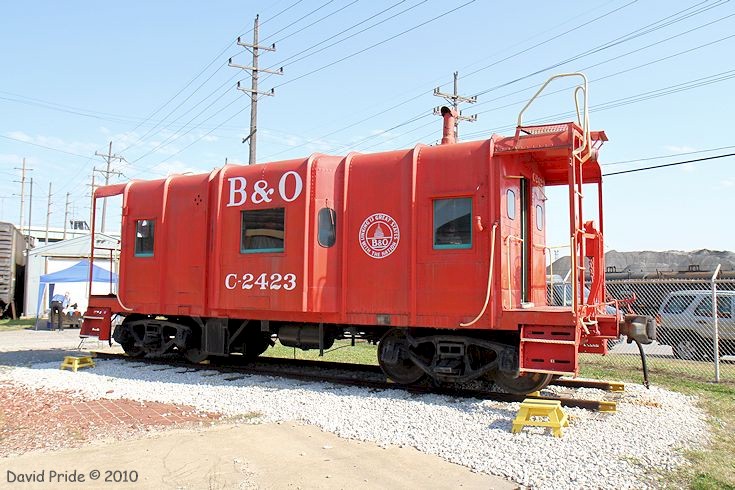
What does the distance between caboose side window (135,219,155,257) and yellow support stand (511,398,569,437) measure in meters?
7.63

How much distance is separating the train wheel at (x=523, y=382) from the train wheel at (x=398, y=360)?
45.7 inches

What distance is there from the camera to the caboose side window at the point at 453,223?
26.6 feet


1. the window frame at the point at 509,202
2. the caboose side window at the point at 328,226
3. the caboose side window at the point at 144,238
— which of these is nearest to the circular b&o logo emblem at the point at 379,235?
the caboose side window at the point at 328,226

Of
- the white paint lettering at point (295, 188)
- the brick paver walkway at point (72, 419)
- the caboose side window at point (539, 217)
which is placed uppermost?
the white paint lettering at point (295, 188)

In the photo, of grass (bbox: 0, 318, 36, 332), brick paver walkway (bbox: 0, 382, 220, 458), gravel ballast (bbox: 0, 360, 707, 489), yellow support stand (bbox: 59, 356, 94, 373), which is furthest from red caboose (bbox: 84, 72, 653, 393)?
grass (bbox: 0, 318, 36, 332)

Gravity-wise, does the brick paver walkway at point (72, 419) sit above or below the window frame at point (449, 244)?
below

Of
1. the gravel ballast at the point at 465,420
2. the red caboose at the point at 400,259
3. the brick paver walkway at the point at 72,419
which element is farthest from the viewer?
the red caboose at the point at 400,259

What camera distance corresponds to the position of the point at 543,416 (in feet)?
20.5

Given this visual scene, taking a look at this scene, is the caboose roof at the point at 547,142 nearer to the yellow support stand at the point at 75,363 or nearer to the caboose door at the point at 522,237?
the caboose door at the point at 522,237

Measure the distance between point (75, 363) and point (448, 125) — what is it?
24.4 ft

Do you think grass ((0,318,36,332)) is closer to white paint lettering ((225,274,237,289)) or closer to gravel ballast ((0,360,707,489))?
gravel ballast ((0,360,707,489))

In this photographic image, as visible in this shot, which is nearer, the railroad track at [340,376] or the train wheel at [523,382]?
the railroad track at [340,376]

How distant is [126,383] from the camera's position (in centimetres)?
892

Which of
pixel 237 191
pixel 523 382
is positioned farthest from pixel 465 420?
pixel 237 191
